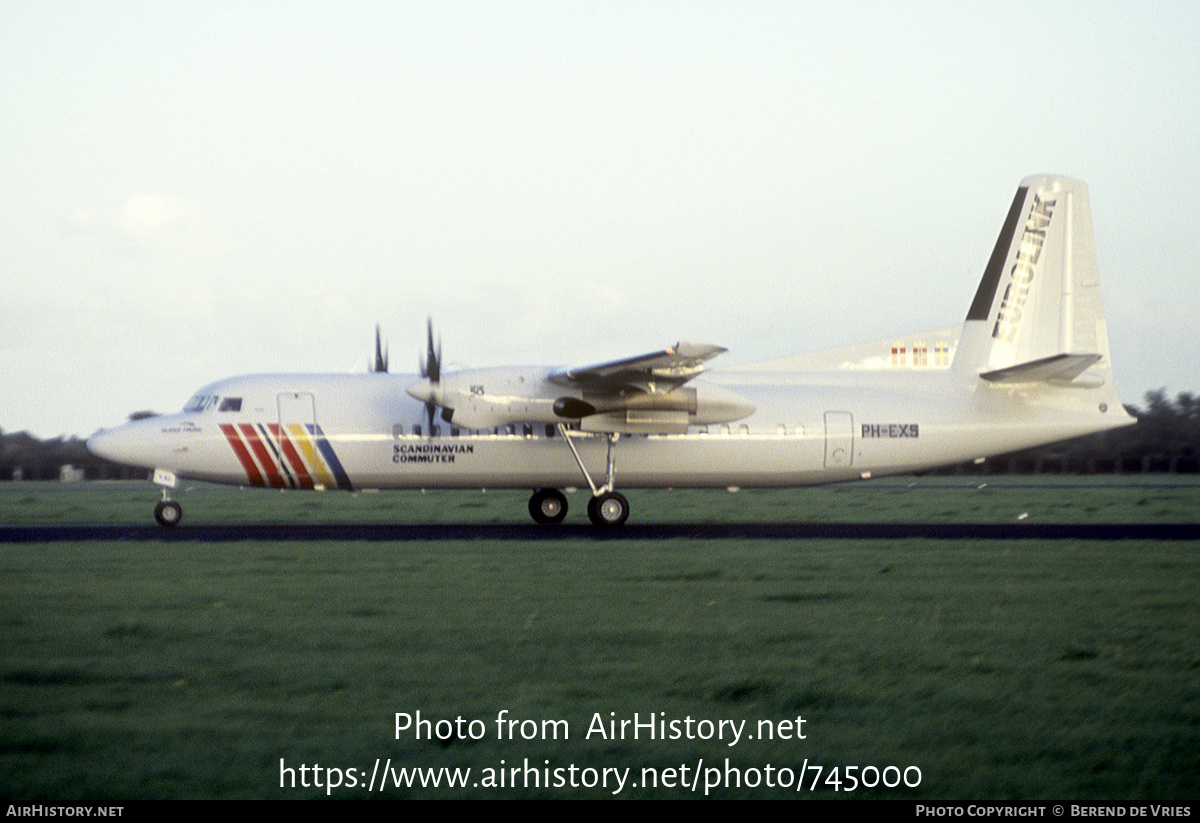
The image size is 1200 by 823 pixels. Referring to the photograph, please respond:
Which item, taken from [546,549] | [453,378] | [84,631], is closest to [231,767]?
[84,631]

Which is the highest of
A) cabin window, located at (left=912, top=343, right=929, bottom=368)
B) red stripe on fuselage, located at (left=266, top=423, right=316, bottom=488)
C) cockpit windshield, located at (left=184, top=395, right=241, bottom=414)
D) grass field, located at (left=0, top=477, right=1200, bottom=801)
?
cabin window, located at (left=912, top=343, right=929, bottom=368)

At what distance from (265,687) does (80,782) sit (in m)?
2.19

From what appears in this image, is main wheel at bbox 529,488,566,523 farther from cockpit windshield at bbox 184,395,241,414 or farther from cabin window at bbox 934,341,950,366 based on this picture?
cabin window at bbox 934,341,950,366

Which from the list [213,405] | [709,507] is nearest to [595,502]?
[213,405]

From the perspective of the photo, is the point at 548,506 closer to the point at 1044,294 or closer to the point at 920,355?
the point at 920,355

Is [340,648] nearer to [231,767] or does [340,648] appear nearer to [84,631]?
[84,631]

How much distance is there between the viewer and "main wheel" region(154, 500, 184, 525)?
73.8 feet

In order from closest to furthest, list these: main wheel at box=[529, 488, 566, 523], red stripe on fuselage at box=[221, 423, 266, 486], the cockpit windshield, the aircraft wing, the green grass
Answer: the aircraft wing → red stripe on fuselage at box=[221, 423, 266, 486] → the cockpit windshield → main wheel at box=[529, 488, 566, 523] → the green grass

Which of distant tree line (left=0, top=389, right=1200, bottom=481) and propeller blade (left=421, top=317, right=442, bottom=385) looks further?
distant tree line (left=0, top=389, right=1200, bottom=481)

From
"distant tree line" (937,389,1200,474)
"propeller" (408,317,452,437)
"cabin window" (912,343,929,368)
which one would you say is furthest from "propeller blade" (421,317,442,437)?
"distant tree line" (937,389,1200,474)

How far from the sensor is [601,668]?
896cm

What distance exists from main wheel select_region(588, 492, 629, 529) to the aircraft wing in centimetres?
220

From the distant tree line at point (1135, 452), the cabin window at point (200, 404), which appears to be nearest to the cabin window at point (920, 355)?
the cabin window at point (200, 404)

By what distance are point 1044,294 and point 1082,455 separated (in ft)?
164
